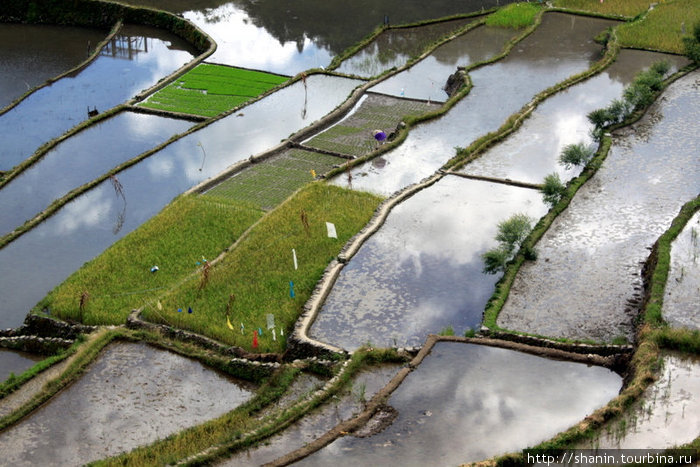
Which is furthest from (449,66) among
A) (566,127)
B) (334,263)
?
(334,263)

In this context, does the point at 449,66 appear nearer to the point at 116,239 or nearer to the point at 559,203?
the point at 559,203

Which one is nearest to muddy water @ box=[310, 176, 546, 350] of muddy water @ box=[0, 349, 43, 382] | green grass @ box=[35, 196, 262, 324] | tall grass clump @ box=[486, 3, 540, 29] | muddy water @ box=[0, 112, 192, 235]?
green grass @ box=[35, 196, 262, 324]

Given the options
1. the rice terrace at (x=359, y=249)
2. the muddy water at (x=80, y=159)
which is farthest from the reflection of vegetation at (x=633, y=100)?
the muddy water at (x=80, y=159)

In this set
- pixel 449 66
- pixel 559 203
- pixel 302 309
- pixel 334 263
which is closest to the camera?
pixel 302 309

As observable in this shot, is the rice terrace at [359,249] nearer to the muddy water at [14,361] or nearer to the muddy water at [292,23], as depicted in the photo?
the muddy water at [14,361]

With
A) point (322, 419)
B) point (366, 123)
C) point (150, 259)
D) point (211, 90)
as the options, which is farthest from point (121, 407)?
point (211, 90)

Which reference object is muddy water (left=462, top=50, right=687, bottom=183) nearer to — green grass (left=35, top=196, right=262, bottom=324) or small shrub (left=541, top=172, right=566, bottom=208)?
small shrub (left=541, top=172, right=566, bottom=208)
